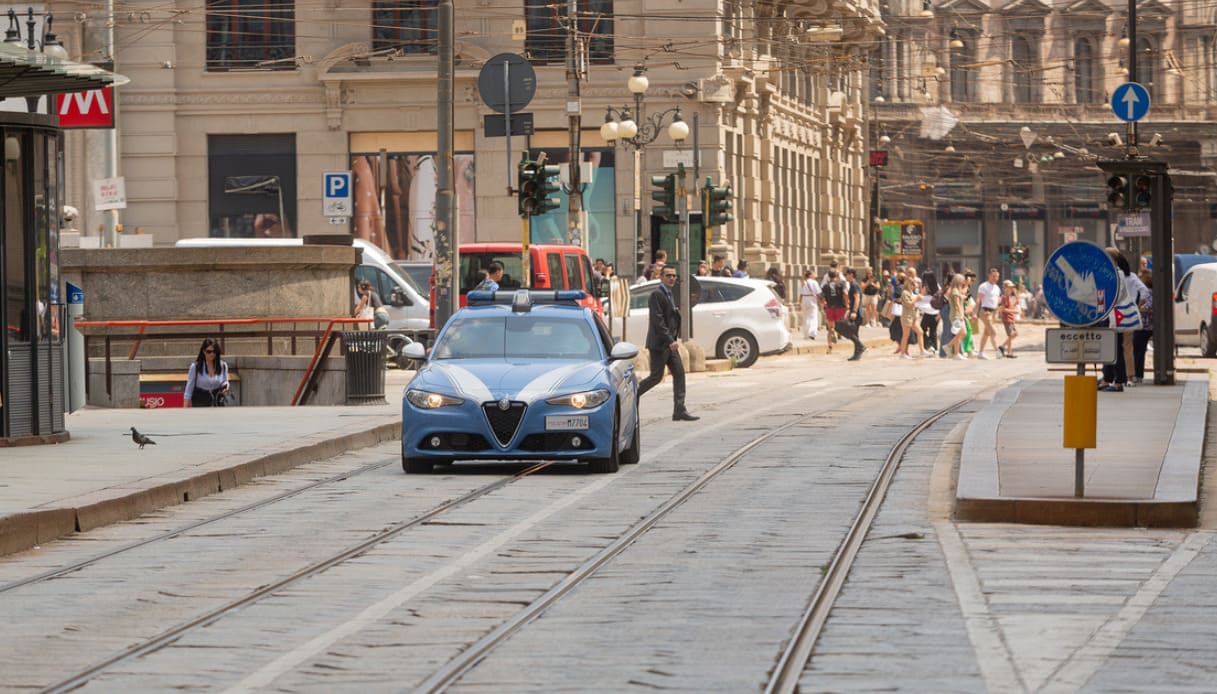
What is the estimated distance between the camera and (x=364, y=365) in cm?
2561

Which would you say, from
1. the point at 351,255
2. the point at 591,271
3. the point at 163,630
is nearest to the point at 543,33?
the point at 591,271

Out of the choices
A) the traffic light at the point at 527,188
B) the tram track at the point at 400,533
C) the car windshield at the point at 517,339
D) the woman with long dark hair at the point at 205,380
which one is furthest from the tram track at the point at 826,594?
the traffic light at the point at 527,188

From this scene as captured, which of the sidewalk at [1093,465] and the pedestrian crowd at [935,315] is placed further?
the pedestrian crowd at [935,315]

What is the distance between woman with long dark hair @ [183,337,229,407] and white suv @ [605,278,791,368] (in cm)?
1182

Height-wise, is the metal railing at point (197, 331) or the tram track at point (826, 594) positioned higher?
the metal railing at point (197, 331)

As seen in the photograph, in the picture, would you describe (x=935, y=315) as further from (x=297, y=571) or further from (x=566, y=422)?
(x=297, y=571)

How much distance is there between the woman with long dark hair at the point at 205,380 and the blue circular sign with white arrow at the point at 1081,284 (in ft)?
47.7

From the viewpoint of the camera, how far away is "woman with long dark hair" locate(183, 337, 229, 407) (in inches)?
1048

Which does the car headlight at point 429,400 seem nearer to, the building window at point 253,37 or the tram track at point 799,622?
the tram track at point 799,622

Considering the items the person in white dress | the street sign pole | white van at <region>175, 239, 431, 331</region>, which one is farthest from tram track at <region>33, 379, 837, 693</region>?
the person in white dress

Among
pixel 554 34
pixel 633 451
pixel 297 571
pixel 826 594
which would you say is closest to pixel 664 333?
pixel 633 451

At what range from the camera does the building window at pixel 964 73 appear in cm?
8650

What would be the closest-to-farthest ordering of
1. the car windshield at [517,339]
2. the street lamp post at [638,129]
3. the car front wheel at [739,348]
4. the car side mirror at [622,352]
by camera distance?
the car side mirror at [622,352], the car windshield at [517,339], the car front wheel at [739,348], the street lamp post at [638,129]

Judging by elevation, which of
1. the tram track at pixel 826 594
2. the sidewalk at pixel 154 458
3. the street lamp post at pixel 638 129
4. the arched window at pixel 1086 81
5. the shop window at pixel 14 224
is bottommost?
the tram track at pixel 826 594
